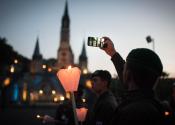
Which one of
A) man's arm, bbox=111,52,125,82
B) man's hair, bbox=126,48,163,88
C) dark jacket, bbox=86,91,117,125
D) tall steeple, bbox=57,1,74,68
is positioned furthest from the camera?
tall steeple, bbox=57,1,74,68

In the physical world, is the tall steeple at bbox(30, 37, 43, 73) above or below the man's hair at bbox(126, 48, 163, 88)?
below

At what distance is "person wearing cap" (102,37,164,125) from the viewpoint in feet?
7.06

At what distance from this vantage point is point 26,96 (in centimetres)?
9612

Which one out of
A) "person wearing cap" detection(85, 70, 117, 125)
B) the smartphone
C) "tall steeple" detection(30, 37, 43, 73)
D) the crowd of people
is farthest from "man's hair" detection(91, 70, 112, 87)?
"tall steeple" detection(30, 37, 43, 73)

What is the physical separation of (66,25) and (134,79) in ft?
437

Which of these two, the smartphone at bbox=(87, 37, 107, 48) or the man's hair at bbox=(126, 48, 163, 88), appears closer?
the man's hair at bbox=(126, 48, 163, 88)

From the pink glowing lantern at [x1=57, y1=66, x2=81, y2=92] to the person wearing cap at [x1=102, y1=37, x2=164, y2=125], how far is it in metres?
1.31

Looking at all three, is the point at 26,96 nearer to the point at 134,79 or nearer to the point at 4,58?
the point at 4,58

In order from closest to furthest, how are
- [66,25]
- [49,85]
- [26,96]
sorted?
[26,96], [49,85], [66,25]

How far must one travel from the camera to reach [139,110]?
217 centimetres

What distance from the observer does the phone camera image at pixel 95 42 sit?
361 cm

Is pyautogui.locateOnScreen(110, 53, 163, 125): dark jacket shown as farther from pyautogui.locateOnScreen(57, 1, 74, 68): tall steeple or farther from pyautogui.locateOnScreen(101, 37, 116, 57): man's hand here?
pyautogui.locateOnScreen(57, 1, 74, 68): tall steeple

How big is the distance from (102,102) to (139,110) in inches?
80.2

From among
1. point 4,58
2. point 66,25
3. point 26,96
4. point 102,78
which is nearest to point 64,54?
point 66,25
